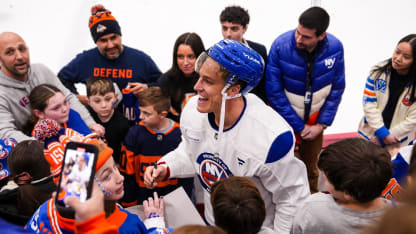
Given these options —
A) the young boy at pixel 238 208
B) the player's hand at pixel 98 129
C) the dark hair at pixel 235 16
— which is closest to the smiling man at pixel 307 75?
the dark hair at pixel 235 16

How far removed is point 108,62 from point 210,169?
1646 mm

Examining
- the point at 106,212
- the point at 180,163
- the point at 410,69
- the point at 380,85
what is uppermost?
the point at 410,69

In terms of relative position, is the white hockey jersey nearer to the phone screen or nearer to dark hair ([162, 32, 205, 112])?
the phone screen

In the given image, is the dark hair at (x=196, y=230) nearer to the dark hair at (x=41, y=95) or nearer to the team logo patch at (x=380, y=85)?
the dark hair at (x=41, y=95)

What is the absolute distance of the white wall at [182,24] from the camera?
15.6ft

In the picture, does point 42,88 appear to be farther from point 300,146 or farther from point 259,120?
Answer: point 300,146

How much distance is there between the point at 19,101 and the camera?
2.40 meters

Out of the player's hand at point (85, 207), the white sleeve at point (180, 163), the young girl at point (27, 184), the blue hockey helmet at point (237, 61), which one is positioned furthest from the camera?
the white sleeve at point (180, 163)

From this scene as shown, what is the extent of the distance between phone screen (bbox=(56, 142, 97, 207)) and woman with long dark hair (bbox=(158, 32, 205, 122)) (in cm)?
154

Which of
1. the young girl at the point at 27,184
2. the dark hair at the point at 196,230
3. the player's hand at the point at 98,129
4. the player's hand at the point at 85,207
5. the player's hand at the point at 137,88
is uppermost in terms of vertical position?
the dark hair at the point at 196,230

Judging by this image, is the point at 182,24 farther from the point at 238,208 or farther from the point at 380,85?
the point at 238,208

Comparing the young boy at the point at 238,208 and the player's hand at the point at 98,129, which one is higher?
the young boy at the point at 238,208

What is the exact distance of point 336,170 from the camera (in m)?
1.32

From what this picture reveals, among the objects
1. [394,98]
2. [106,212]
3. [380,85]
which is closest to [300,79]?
[380,85]
